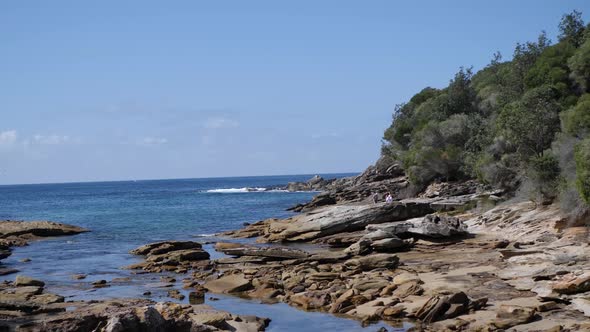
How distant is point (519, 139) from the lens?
42375 mm

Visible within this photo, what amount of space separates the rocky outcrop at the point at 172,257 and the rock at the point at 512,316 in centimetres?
1784

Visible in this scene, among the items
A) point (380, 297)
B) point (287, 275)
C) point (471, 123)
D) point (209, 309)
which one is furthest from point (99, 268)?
point (471, 123)

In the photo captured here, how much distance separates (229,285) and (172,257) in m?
9.26

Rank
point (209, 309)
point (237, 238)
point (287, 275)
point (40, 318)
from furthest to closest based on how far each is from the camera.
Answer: point (237, 238)
point (287, 275)
point (209, 309)
point (40, 318)

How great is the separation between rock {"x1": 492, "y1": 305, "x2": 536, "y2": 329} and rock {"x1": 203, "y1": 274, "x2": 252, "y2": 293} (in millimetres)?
10921

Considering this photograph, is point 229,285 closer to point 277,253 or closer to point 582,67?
point 277,253

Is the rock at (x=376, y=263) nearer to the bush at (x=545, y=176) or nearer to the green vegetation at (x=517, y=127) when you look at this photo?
the green vegetation at (x=517, y=127)

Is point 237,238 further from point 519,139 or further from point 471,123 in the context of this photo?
point 471,123

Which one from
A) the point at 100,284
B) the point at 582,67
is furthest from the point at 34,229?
the point at 582,67

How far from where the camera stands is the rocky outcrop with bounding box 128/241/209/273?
110 ft

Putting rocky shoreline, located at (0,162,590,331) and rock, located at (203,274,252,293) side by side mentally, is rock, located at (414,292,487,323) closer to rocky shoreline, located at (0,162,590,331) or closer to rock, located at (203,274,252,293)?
rocky shoreline, located at (0,162,590,331)

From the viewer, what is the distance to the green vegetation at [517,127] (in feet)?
120

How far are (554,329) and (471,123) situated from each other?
50.2 m

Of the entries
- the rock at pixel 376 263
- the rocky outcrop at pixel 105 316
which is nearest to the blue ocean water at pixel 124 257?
the rocky outcrop at pixel 105 316
